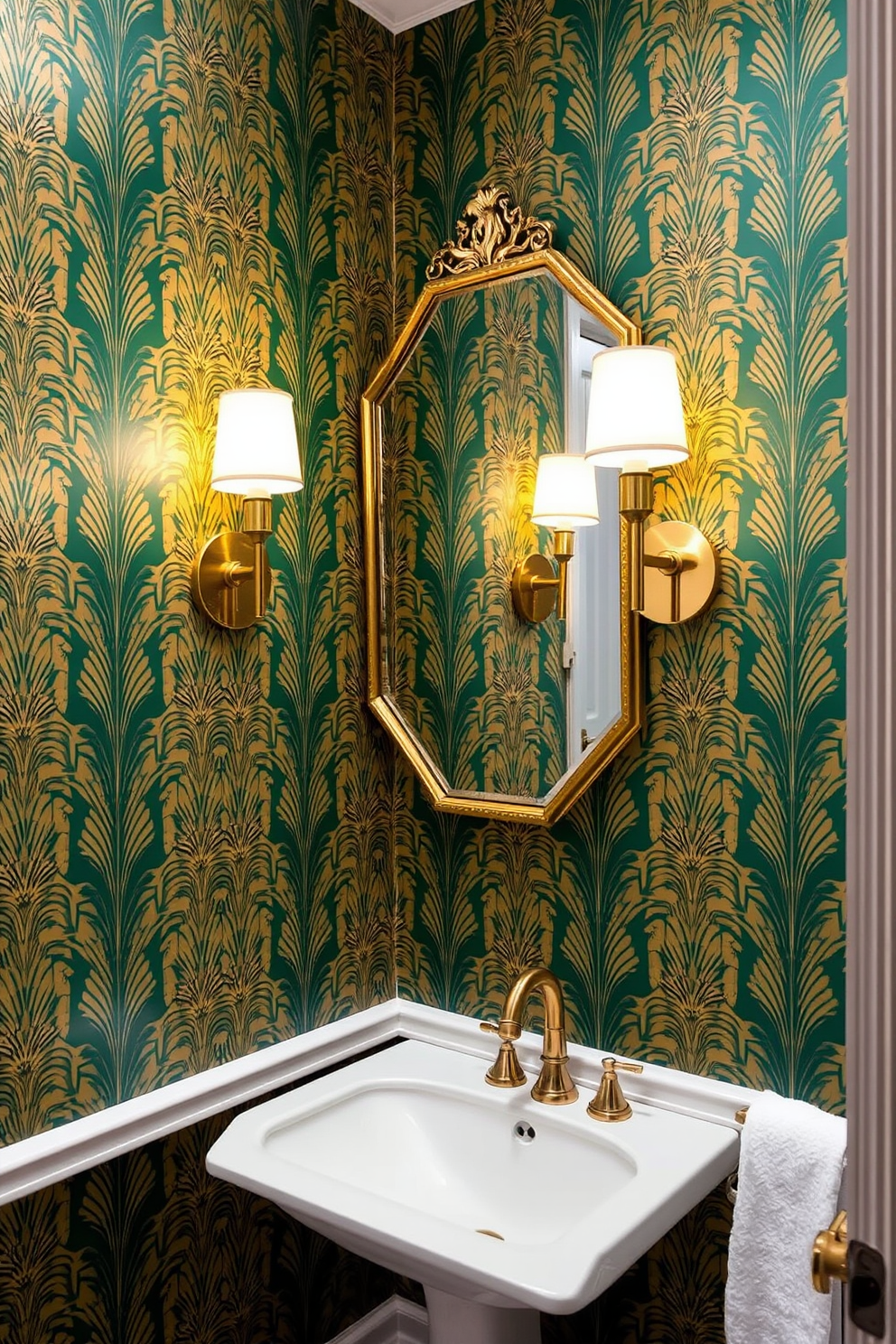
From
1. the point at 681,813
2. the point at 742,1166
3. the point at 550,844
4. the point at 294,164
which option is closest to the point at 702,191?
the point at 294,164

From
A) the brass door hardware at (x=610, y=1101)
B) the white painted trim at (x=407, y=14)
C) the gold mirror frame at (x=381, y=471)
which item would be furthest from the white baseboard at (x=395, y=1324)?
the white painted trim at (x=407, y=14)

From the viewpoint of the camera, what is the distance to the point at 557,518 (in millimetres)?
1741

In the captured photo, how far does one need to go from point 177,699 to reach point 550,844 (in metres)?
0.66

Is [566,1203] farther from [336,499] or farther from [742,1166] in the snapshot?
[336,499]

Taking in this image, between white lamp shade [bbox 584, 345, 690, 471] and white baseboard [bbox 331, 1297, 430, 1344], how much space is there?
1586 mm

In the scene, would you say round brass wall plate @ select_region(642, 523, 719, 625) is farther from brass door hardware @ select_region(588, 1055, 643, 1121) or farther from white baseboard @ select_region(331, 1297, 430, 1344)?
white baseboard @ select_region(331, 1297, 430, 1344)

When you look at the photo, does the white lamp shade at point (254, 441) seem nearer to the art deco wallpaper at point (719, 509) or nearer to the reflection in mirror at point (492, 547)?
the reflection in mirror at point (492, 547)

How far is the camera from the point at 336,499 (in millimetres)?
1929

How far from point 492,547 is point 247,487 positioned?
431mm

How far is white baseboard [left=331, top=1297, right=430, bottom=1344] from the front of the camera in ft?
6.40

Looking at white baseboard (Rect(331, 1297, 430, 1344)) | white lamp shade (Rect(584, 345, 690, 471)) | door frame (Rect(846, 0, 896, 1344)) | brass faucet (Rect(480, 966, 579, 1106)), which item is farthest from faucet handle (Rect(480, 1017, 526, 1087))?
door frame (Rect(846, 0, 896, 1344))

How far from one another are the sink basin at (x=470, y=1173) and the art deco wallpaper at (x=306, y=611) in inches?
5.8

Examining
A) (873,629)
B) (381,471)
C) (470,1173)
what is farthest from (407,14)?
(470,1173)

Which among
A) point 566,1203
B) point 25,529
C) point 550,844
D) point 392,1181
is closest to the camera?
point 25,529
